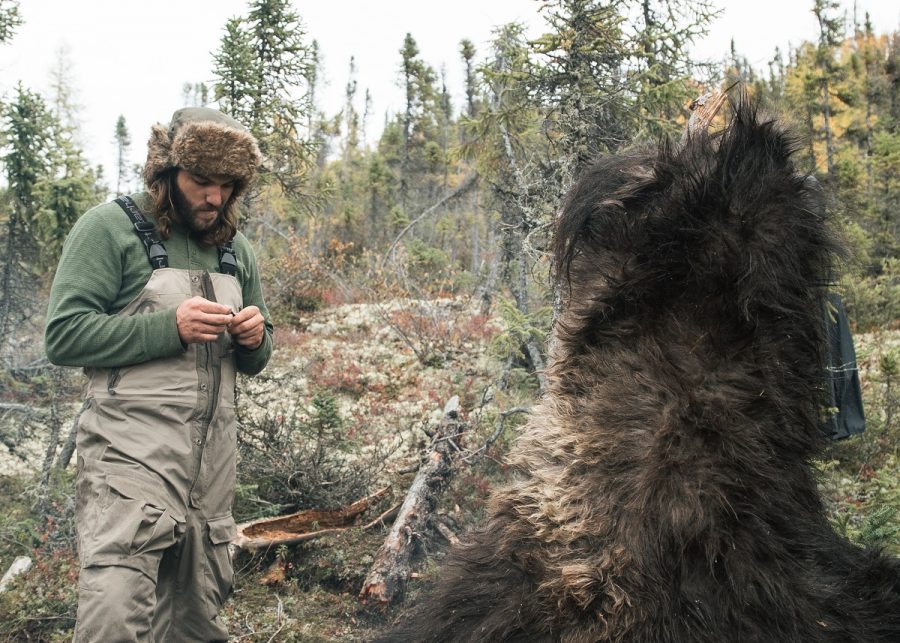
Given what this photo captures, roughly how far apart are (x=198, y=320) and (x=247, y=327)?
0.29 m

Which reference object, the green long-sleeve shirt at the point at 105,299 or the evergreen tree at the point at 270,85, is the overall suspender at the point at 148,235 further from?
the evergreen tree at the point at 270,85

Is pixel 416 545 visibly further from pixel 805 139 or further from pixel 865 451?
pixel 865 451

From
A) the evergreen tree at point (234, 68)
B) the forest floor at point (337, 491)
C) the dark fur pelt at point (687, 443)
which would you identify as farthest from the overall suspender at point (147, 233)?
the evergreen tree at point (234, 68)

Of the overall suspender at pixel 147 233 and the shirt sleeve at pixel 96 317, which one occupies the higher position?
the overall suspender at pixel 147 233

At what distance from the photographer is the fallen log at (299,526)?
5.27 meters

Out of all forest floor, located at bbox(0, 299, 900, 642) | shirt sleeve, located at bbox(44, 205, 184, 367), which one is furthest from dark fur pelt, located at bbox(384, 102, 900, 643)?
shirt sleeve, located at bbox(44, 205, 184, 367)

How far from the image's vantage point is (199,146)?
2812mm

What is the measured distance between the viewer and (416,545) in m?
5.11

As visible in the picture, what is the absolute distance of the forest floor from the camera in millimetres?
4312

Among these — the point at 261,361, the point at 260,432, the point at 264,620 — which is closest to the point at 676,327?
the point at 261,361

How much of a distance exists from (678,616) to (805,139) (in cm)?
121

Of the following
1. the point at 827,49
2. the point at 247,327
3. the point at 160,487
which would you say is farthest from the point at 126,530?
the point at 827,49

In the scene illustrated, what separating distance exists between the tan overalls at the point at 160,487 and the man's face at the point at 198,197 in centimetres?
24

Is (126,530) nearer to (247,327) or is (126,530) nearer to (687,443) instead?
(247,327)
